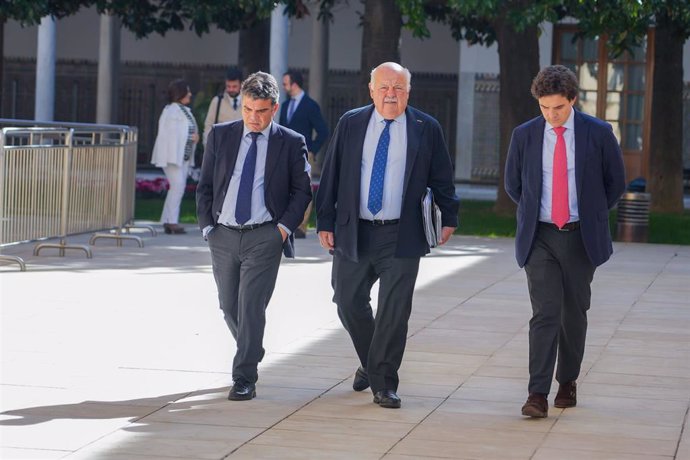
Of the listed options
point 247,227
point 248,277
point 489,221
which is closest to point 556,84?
point 247,227

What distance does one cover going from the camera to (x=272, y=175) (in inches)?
305

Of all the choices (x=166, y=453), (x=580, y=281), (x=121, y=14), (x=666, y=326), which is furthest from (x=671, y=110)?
(x=166, y=453)

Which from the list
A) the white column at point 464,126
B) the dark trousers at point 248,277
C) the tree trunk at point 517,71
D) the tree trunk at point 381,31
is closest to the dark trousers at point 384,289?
the dark trousers at point 248,277

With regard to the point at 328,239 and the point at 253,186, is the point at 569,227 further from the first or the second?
the point at 253,186

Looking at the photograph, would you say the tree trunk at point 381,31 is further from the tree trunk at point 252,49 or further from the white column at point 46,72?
the white column at point 46,72

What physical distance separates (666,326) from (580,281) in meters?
3.58

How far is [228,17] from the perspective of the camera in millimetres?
23125

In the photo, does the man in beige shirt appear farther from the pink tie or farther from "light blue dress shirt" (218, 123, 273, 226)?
the pink tie

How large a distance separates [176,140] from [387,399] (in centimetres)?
988

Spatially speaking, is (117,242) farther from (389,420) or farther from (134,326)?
(389,420)

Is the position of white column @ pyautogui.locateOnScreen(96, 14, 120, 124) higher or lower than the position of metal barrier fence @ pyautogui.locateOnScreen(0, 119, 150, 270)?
higher

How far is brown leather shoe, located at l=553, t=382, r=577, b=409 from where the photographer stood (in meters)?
7.65

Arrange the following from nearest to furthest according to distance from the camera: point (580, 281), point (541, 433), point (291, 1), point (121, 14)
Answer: point (541, 433), point (580, 281), point (291, 1), point (121, 14)

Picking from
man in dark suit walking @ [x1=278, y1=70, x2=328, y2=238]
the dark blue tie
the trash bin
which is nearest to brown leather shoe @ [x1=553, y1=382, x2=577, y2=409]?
the dark blue tie
